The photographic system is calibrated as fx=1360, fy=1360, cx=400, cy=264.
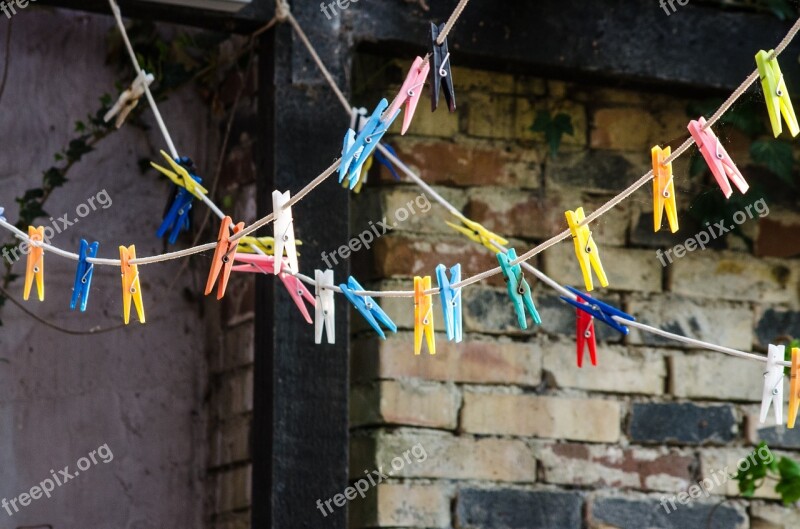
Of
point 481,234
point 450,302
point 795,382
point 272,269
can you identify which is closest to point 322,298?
point 272,269

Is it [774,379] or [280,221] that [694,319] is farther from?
[280,221]

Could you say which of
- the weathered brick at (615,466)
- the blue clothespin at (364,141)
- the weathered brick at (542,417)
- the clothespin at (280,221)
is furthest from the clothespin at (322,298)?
the weathered brick at (615,466)

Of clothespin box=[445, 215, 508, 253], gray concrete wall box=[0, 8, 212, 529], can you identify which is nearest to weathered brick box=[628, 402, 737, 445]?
clothespin box=[445, 215, 508, 253]

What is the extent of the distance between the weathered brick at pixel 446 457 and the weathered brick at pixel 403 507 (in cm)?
2

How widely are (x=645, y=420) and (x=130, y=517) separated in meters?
0.93

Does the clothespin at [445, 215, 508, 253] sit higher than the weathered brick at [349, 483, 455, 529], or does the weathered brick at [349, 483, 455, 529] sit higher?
the clothespin at [445, 215, 508, 253]

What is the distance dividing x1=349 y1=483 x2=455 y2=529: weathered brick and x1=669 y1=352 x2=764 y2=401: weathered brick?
482 millimetres

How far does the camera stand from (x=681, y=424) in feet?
7.93

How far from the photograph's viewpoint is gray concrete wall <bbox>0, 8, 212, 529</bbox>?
2.35m

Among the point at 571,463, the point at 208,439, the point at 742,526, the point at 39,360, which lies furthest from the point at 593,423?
the point at 39,360

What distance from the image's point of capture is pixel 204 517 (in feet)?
8.07

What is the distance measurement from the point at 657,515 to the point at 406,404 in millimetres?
501

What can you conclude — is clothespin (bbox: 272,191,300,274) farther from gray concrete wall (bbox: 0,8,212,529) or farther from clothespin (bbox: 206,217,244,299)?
gray concrete wall (bbox: 0,8,212,529)

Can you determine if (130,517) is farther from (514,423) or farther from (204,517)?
(514,423)
